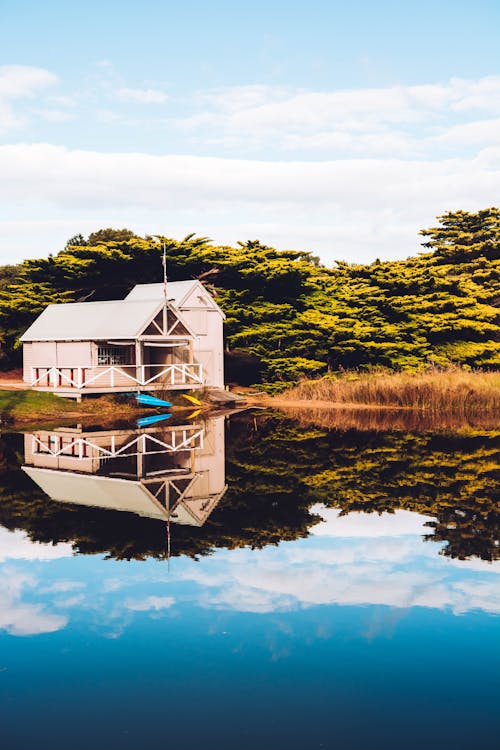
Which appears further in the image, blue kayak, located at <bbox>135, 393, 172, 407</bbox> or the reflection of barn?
blue kayak, located at <bbox>135, 393, 172, 407</bbox>

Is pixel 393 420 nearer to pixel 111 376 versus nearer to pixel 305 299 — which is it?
pixel 111 376

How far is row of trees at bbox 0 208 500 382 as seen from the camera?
44.2 metres

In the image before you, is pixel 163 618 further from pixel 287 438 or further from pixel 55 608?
pixel 287 438

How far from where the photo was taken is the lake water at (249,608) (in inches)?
245

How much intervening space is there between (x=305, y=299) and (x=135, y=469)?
30371mm

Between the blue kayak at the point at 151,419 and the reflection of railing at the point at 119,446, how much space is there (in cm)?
354

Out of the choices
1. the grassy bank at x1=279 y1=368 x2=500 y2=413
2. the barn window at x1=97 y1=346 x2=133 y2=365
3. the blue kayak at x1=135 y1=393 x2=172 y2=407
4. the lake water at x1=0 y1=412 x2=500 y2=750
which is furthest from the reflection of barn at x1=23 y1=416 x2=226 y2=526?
the barn window at x1=97 y1=346 x2=133 y2=365

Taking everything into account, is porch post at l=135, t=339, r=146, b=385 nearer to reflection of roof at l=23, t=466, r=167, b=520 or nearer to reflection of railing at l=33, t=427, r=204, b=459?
reflection of railing at l=33, t=427, r=204, b=459

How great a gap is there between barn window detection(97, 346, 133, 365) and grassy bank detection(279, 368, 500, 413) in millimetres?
9960

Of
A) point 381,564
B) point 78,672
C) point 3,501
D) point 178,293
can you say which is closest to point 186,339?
point 178,293

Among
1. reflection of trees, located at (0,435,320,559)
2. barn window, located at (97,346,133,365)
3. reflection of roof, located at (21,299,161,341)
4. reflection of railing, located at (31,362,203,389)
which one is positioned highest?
reflection of roof, located at (21,299,161,341)

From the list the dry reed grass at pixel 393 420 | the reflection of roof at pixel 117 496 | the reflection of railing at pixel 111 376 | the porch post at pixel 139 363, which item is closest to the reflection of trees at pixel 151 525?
the reflection of roof at pixel 117 496

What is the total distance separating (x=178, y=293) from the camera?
140 feet

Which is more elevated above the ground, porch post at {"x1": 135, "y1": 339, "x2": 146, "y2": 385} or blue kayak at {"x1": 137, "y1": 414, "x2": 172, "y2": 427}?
porch post at {"x1": 135, "y1": 339, "x2": 146, "y2": 385}
